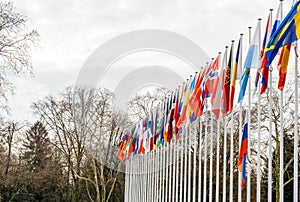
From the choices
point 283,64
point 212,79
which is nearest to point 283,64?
point 283,64

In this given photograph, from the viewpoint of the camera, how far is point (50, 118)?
28.8m

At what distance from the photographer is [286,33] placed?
6.88 meters

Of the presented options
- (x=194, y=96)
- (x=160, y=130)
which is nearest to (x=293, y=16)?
(x=194, y=96)

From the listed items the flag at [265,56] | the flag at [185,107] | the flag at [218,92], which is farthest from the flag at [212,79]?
the flag at [265,56]

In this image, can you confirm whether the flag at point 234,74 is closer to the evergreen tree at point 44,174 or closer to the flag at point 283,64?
the flag at point 283,64

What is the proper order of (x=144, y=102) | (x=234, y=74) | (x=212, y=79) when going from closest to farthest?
1. (x=234, y=74)
2. (x=212, y=79)
3. (x=144, y=102)

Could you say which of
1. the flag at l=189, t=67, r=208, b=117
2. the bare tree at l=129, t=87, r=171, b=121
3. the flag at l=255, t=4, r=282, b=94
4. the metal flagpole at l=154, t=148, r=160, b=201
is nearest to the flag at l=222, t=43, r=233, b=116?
the flag at l=255, t=4, r=282, b=94

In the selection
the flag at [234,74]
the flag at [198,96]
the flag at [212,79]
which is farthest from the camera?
the flag at [198,96]

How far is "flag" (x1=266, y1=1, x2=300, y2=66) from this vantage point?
660 cm

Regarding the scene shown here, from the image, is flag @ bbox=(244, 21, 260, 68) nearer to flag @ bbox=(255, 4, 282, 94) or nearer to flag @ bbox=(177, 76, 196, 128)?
flag @ bbox=(255, 4, 282, 94)

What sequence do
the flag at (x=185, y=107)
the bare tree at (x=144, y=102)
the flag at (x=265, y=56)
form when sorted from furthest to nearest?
the bare tree at (x=144, y=102)
the flag at (x=185, y=107)
the flag at (x=265, y=56)

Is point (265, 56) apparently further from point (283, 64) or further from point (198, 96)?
point (198, 96)

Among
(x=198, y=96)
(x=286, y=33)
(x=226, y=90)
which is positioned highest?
(x=198, y=96)

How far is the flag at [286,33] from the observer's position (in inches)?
260
